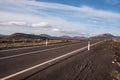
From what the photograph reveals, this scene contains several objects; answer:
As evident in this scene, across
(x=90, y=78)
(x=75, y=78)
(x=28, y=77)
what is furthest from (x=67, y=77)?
(x=28, y=77)

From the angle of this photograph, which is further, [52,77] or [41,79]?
[52,77]

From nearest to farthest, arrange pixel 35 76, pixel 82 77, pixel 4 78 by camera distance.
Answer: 1. pixel 4 78
2. pixel 35 76
3. pixel 82 77

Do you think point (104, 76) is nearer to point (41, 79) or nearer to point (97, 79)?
point (97, 79)

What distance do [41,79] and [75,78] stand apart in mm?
1538

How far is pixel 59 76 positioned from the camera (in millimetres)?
8859

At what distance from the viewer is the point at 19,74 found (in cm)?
862

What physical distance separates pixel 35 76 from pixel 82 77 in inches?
81.3

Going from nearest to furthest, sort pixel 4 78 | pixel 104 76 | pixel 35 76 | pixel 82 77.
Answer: pixel 4 78, pixel 35 76, pixel 82 77, pixel 104 76

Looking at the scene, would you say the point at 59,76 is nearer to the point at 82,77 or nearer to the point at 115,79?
the point at 82,77

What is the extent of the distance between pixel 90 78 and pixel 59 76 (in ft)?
4.49

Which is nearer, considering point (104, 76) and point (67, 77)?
point (67, 77)

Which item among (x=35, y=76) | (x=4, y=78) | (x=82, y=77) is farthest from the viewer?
(x=82, y=77)

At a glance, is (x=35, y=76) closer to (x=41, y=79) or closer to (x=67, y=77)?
(x=41, y=79)

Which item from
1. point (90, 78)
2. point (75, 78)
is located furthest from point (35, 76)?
point (90, 78)
